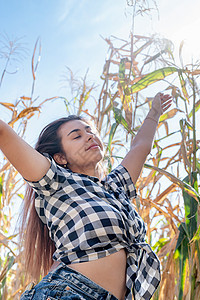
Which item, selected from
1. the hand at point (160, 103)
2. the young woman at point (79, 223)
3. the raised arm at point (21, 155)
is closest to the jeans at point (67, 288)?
the young woman at point (79, 223)

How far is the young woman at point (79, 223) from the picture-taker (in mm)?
803

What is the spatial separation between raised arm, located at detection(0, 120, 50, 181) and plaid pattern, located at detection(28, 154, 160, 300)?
3 cm

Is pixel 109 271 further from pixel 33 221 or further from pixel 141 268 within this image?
pixel 33 221

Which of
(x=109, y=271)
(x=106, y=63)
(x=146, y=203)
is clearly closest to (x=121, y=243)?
(x=109, y=271)

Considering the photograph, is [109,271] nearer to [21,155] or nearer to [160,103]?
[21,155]

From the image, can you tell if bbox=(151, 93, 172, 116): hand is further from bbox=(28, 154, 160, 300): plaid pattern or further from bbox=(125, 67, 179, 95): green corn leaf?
bbox=(28, 154, 160, 300): plaid pattern

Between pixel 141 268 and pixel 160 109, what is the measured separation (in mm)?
542

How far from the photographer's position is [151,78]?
1.20 metres

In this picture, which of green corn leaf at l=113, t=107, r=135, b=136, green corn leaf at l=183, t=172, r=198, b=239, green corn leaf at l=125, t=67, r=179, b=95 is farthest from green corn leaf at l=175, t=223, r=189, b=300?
green corn leaf at l=125, t=67, r=179, b=95

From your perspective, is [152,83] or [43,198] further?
[152,83]

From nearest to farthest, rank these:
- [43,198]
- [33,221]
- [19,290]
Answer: [43,198] → [33,221] → [19,290]

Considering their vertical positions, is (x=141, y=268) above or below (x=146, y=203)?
below

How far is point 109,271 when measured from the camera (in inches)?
32.6

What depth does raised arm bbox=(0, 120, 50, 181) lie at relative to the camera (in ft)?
2.57
